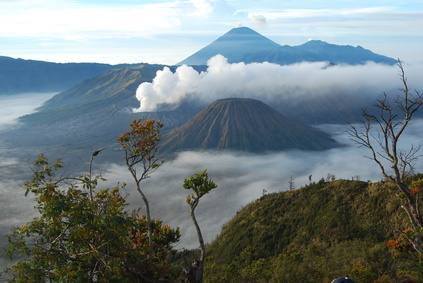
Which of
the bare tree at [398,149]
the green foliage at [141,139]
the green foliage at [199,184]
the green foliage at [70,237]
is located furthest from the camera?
the green foliage at [141,139]

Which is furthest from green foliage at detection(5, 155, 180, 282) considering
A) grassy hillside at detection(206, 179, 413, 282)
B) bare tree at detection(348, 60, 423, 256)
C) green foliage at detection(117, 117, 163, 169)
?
grassy hillside at detection(206, 179, 413, 282)

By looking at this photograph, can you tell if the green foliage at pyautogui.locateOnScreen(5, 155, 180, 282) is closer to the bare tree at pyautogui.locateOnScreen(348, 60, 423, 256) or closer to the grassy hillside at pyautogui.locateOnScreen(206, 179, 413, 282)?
the bare tree at pyautogui.locateOnScreen(348, 60, 423, 256)

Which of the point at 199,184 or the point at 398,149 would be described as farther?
the point at 199,184

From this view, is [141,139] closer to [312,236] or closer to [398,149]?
[398,149]

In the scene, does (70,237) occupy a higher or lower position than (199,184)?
lower

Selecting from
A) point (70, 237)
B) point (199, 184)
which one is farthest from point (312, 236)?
point (70, 237)

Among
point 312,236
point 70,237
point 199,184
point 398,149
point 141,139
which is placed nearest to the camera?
point 70,237

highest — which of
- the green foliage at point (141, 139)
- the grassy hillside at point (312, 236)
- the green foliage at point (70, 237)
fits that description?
the green foliage at point (141, 139)

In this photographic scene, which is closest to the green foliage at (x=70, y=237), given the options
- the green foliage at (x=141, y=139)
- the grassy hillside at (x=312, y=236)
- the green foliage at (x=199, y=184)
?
the green foliage at (x=199, y=184)

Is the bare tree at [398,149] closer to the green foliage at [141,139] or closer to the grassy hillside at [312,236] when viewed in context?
the grassy hillside at [312,236]
